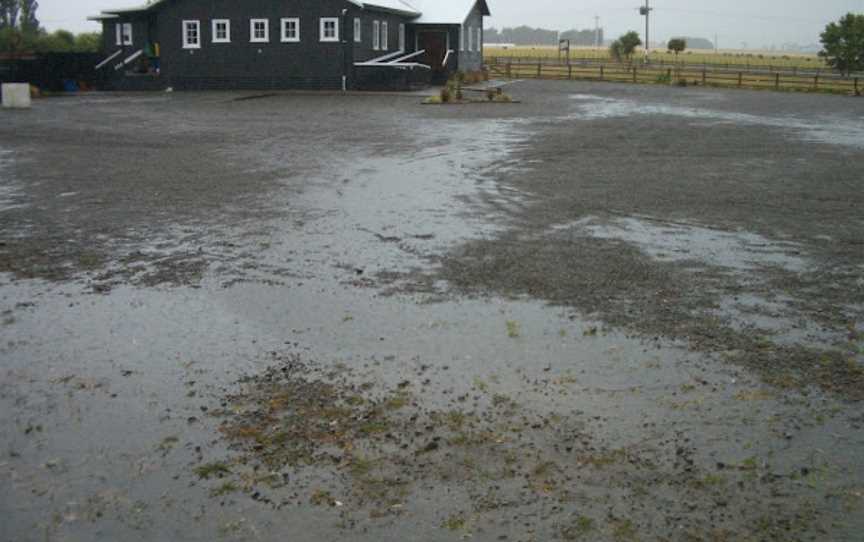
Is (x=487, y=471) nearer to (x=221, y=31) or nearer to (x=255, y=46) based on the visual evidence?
(x=255, y=46)

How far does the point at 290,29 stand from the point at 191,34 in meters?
5.22

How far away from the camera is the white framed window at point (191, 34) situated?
43.9 metres

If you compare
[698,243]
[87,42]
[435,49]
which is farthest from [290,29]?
[698,243]

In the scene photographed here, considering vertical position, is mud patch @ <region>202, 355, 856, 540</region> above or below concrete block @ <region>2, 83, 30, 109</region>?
below

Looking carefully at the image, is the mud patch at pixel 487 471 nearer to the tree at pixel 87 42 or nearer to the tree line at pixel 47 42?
the tree line at pixel 47 42

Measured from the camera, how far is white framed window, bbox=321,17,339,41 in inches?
1670

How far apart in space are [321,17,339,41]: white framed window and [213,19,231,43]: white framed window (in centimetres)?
485

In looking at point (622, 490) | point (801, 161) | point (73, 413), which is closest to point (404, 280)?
point (73, 413)

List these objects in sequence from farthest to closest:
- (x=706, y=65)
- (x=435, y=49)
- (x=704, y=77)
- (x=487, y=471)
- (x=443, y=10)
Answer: (x=706, y=65), (x=704, y=77), (x=443, y=10), (x=435, y=49), (x=487, y=471)

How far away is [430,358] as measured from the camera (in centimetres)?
625

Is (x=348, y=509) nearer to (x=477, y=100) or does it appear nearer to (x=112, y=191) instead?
(x=112, y=191)

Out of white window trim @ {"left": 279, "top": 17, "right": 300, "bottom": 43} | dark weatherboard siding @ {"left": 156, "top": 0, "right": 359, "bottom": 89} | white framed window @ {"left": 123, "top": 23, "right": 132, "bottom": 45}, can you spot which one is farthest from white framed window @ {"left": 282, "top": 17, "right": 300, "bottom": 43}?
white framed window @ {"left": 123, "top": 23, "right": 132, "bottom": 45}

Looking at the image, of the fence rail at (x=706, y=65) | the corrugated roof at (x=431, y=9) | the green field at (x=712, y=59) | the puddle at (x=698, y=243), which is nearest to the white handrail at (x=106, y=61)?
the corrugated roof at (x=431, y=9)

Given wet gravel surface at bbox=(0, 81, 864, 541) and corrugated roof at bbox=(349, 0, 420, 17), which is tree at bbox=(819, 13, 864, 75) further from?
wet gravel surface at bbox=(0, 81, 864, 541)
